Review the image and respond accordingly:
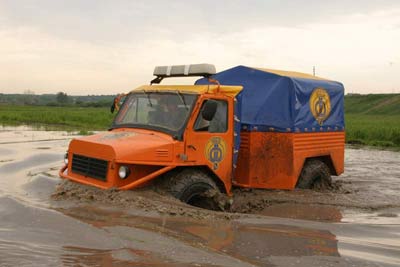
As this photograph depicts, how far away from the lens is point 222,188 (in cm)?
807

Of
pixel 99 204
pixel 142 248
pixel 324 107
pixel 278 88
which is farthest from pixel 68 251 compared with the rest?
pixel 324 107

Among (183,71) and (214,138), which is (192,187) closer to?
(214,138)

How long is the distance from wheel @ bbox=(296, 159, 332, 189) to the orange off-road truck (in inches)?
0.8

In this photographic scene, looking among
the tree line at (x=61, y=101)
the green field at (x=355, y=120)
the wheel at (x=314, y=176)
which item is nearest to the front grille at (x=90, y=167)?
the wheel at (x=314, y=176)

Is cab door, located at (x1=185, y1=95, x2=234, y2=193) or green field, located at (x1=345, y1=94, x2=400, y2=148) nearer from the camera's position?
cab door, located at (x1=185, y1=95, x2=234, y2=193)

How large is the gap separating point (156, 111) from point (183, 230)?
2.44 metres

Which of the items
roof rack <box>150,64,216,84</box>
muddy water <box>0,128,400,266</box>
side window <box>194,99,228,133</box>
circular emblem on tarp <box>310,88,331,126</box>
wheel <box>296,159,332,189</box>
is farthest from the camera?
circular emblem on tarp <box>310,88,331,126</box>

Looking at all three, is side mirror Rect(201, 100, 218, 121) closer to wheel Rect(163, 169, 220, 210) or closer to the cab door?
the cab door

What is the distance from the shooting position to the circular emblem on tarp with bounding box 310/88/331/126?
10.2 metres

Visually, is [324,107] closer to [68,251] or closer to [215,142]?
[215,142]

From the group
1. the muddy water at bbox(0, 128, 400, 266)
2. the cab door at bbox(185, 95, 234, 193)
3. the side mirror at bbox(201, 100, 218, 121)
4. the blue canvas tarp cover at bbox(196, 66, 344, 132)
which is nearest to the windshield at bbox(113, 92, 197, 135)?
the cab door at bbox(185, 95, 234, 193)

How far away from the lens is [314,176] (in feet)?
32.8

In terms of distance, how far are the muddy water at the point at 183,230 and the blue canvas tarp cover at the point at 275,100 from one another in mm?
1283

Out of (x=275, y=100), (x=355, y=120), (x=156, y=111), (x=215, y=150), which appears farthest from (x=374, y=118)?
(x=156, y=111)
